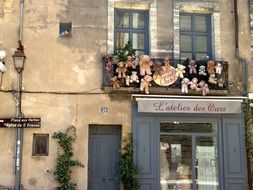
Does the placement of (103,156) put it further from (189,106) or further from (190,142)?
(189,106)

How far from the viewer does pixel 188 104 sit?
1112 centimetres

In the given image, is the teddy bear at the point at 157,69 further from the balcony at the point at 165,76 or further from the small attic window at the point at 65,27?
the small attic window at the point at 65,27

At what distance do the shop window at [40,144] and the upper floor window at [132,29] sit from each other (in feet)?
9.95

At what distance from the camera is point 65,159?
10.5m

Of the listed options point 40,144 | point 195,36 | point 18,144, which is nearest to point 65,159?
point 40,144

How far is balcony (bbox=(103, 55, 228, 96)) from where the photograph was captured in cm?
1101

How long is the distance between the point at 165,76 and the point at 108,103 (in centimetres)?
160

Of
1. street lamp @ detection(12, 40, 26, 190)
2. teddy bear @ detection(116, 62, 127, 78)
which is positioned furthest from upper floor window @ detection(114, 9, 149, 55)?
street lamp @ detection(12, 40, 26, 190)

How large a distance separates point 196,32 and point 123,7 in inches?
82.1

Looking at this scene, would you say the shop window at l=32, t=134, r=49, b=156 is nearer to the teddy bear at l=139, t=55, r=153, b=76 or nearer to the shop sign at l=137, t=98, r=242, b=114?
the shop sign at l=137, t=98, r=242, b=114

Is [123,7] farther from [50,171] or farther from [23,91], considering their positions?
[50,171]

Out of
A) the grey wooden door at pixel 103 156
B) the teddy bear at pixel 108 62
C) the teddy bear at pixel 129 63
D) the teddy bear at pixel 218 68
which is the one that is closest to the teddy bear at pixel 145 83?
the teddy bear at pixel 129 63

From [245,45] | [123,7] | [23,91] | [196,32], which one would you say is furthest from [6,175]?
[245,45]

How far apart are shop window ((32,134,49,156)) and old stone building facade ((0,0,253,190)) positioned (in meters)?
0.02
